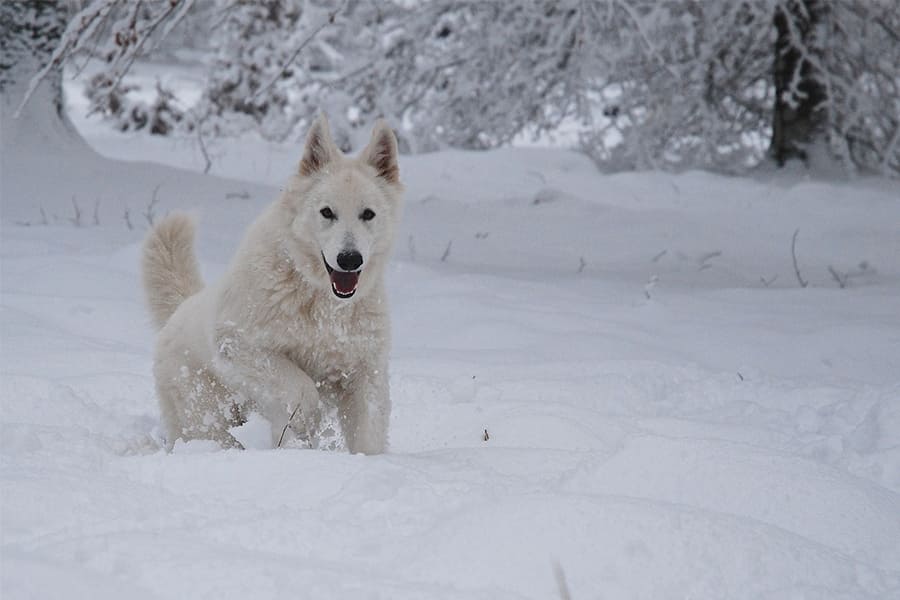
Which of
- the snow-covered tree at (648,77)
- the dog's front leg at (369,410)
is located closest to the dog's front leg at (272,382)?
the dog's front leg at (369,410)

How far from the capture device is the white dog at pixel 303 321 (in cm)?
351

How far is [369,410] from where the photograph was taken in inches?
143

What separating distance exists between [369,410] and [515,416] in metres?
0.61

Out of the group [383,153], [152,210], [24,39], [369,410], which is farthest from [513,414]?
[24,39]

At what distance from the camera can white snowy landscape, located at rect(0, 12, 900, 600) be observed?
6.79ft

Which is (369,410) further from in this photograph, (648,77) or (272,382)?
(648,77)

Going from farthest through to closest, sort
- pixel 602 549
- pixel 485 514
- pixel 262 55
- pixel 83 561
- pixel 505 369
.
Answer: pixel 262 55
pixel 505 369
pixel 485 514
pixel 602 549
pixel 83 561

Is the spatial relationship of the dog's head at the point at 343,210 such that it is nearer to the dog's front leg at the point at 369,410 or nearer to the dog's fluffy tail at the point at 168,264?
the dog's front leg at the point at 369,410

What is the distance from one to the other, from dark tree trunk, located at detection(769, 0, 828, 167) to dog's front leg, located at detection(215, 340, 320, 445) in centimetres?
808

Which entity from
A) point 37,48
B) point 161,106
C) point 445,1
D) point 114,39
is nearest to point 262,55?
point 161,106

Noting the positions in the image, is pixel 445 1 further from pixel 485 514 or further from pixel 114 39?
pixel 485 514

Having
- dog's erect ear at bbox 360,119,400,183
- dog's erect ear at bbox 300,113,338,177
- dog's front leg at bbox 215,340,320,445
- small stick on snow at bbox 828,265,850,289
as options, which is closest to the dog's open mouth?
dog's front leg at bbox 215,340,320,445

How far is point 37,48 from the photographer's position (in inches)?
325

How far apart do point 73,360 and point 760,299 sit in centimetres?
407
